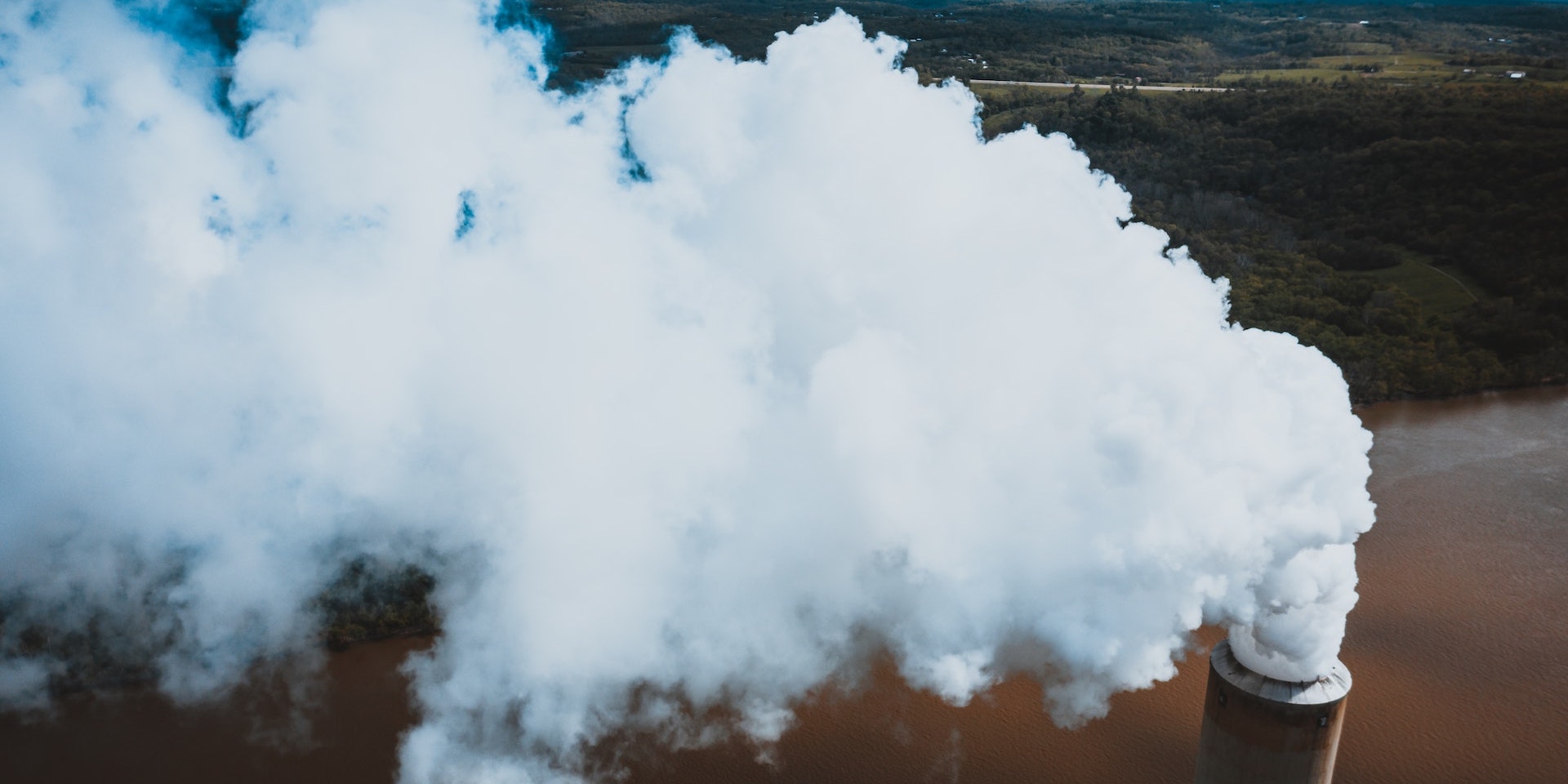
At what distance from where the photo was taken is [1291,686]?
1295 centimetres

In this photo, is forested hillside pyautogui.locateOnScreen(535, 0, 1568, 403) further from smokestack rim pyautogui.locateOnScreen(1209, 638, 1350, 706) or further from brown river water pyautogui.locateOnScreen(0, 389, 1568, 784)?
smokestack rim pyautogui.locateOnScreen(1209, 638, 1350, 706)

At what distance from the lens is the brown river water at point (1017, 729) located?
18500mm

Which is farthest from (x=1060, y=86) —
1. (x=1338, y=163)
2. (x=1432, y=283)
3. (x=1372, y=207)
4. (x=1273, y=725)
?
(x=1273, y=725)

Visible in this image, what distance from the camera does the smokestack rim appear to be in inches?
504

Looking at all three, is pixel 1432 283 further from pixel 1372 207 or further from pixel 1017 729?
pixel 1017 729

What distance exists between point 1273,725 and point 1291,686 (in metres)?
0.49

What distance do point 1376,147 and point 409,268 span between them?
50.1 meters

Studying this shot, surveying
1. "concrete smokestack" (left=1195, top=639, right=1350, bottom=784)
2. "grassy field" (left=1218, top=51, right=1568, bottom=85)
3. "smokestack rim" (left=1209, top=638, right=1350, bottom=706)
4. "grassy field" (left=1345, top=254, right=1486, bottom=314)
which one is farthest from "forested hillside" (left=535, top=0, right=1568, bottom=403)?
"concrete smokestack" (left=1195, top=639, right=1350, bottom=784)

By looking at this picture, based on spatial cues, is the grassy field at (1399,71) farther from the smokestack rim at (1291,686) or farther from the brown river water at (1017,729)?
the smokestack rim at (1291,686)

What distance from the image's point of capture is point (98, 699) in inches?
817

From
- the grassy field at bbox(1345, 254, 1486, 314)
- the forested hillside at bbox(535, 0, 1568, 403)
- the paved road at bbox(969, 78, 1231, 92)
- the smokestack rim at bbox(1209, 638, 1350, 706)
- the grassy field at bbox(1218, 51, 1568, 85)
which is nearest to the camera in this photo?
the smokestack rim at bbox(1209, 638, 1350, 706)

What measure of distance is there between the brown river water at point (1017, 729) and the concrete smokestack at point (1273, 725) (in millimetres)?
5189

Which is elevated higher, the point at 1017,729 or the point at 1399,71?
the point at 1399,71

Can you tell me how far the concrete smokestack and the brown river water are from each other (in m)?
5.19
